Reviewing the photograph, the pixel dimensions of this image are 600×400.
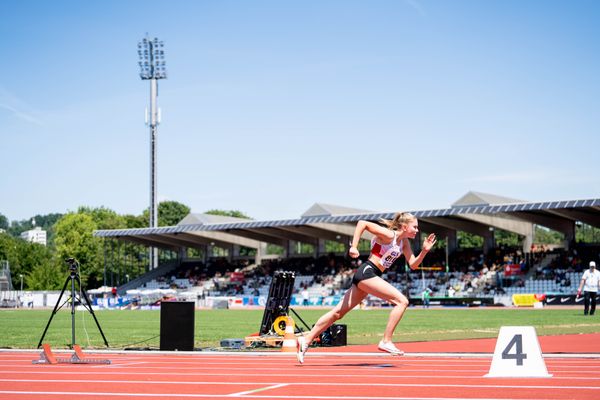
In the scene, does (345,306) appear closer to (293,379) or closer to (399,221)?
(399,221)

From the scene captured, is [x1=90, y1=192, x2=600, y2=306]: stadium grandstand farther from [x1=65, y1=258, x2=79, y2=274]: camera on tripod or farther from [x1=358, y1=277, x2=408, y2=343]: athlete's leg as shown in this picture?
[x1=358, y1=277, x2=408, y2=343]: athlete's leg

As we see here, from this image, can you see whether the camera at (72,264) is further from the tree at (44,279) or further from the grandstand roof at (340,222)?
the tree at (44,279)

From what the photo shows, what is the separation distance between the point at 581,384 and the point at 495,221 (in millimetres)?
54482

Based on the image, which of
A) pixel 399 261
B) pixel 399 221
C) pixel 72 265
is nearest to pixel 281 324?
pixel 72 265

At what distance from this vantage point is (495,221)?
202ft

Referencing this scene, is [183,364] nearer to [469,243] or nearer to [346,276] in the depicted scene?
[346,276]

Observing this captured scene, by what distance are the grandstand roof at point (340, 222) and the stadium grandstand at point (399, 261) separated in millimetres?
76

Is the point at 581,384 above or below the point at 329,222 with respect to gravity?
below

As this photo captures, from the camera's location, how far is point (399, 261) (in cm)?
6531

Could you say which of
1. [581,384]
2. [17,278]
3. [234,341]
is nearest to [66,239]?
[17,278]

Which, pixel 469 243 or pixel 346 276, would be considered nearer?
pixel 346 276

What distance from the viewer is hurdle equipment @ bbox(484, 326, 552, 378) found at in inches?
354

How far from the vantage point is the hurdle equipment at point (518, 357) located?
899cm

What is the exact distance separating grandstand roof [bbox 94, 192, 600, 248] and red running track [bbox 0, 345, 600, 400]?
42.9 metres
